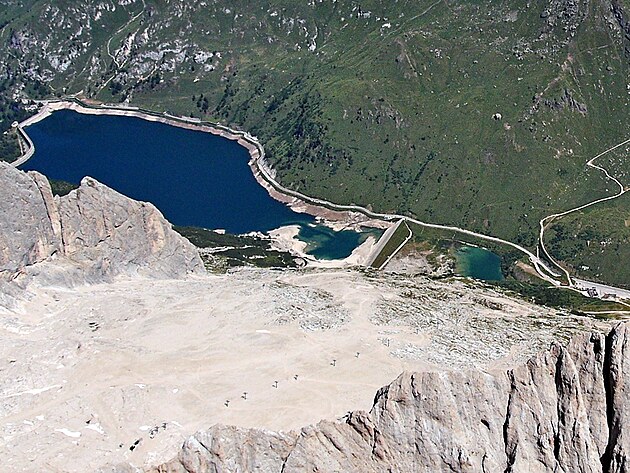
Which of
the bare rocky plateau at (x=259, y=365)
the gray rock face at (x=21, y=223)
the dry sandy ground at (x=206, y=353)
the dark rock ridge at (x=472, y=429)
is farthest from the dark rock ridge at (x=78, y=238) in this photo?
the dark rock ridge at (x=472, y=429)

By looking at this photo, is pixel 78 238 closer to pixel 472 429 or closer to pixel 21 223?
pixel 21 223

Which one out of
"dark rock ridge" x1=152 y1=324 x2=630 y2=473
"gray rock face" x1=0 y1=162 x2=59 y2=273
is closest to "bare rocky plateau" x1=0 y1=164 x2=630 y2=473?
"dark rock ridge" x1=152 y1=324 x2=630 y2=473

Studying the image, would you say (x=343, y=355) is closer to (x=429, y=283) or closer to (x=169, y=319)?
(x=169, y=319)

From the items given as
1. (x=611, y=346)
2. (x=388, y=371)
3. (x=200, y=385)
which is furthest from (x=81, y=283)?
(x=611, y=346)

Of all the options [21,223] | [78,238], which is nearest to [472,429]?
[21,223]

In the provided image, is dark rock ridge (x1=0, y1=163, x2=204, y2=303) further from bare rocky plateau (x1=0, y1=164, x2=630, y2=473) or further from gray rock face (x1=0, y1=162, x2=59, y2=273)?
bare rocky plateau (x1=0, y1=164, x2=630, y2=473)

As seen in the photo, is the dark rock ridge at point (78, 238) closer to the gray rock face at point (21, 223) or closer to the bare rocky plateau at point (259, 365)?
the gray rock face at point (21, 223)

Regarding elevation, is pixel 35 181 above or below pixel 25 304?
above
